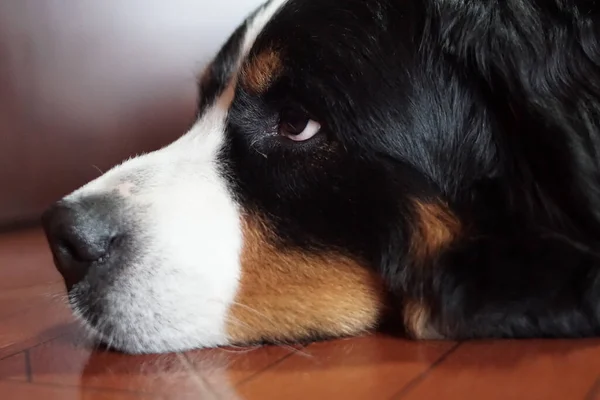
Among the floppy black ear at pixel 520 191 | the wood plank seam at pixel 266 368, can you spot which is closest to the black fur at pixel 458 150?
the floppy black ear at pixel 520 191

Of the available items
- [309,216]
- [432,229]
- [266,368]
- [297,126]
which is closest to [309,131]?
[297,126]

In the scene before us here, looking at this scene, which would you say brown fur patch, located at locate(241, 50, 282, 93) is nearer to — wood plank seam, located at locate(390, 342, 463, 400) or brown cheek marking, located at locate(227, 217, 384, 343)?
brown cheek marking, located at locate(227, 217, 384, 343)

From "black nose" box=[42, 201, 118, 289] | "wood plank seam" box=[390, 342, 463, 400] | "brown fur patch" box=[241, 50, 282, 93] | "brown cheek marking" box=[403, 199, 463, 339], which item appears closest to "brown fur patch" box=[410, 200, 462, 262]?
"brown cheek marking" box=[403, 199, 463, 339]

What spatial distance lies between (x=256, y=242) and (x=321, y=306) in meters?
0.13

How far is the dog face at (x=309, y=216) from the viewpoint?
1146mm

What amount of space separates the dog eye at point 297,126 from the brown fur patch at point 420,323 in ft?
0.96

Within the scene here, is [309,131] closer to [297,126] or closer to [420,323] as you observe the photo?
[297,126]

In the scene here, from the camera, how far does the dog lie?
1.12 m

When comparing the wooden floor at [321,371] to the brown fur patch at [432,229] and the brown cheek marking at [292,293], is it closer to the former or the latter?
the brown cheek marking at [292,293]

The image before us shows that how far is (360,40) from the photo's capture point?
1.16 m

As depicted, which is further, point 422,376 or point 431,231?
point 431,231

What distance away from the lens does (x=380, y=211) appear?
3.76 ft

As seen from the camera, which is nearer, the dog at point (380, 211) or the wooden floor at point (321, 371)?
the wooden floor at point (321, 371)

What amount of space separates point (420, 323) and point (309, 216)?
23 centimetres
